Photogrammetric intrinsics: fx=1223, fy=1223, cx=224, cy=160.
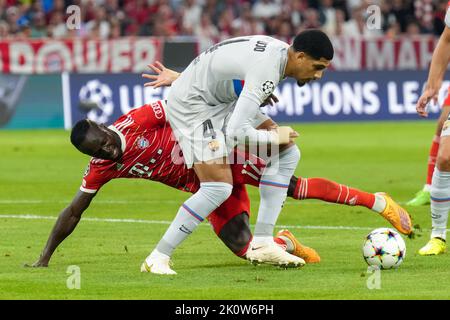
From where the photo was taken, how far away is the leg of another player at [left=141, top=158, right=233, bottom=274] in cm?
941

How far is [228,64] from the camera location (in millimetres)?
9383

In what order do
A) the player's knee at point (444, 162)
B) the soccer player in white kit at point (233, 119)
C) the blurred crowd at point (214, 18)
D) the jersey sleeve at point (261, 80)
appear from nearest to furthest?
1. the jersey sleeve at point (261, 80)
2. the soccer player in white kit at point (233, 119)
3. the player's knee at point (444, 162)
4. the blurred crowd at point (214, 18)

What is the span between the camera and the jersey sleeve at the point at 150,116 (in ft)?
33.5

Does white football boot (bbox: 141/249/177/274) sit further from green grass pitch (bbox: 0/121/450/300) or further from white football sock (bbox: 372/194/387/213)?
white football sock (bbox: 372/194/387/213)

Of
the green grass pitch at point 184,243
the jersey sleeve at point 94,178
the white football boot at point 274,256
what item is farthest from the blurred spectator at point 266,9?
the white football boot at point 274,256

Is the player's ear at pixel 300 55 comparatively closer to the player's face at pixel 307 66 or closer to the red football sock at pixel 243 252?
the player's face at pixel 307 66

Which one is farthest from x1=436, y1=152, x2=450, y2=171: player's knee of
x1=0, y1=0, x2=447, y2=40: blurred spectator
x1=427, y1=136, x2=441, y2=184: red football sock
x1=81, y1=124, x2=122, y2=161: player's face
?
x1=0, y1=0, x2=447, y2=40: blurred spectator

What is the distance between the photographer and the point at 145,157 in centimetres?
1011

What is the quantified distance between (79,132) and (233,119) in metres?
1.36

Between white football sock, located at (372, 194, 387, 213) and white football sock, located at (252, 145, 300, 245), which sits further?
white football sock, located at (372, 194, 387, 213)

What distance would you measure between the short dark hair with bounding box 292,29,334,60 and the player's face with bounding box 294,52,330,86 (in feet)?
0.10

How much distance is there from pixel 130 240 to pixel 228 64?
295cm

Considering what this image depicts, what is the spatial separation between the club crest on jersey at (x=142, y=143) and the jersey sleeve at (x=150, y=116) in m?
0.13

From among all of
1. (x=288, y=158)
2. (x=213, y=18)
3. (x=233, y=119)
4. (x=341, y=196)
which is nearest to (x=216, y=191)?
(x=233, y=119)
